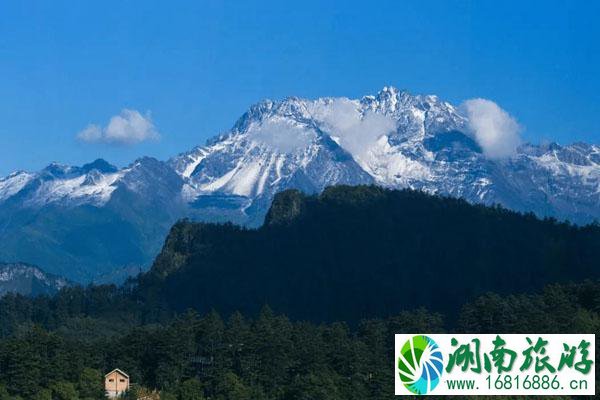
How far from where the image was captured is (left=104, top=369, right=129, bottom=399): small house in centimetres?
11406

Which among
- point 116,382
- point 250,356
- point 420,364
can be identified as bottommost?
point 420,364

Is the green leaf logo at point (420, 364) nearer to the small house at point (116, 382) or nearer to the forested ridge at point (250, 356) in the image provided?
the forested ridge at point (250, 356)

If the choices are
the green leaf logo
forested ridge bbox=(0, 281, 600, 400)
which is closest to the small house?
forested ridge bbox=(0, 281, 600, 400)

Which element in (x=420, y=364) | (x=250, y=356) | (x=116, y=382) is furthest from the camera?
(x=250, y=356)

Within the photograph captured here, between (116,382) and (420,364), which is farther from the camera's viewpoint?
(116,382)

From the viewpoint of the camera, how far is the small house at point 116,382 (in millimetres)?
114062

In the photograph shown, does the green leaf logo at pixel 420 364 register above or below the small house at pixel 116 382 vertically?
below

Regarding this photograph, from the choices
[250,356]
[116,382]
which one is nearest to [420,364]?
[250,356]

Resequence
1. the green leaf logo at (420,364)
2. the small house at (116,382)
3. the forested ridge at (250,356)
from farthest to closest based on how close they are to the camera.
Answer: the small house at (116,382) < the forested ridge at (250,356) < the green leaf logo at (420,364)

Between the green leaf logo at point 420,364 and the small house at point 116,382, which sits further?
the small house at point 116,382

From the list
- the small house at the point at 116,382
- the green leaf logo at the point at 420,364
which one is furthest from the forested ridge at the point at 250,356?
the green leaf logo at the point at 420,364

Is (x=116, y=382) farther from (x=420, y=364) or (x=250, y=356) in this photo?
(x=420, y=364)

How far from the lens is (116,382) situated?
116 meters

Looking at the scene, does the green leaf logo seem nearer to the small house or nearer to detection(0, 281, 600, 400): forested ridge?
detection(0, 281, 600, 400): forested ridge
